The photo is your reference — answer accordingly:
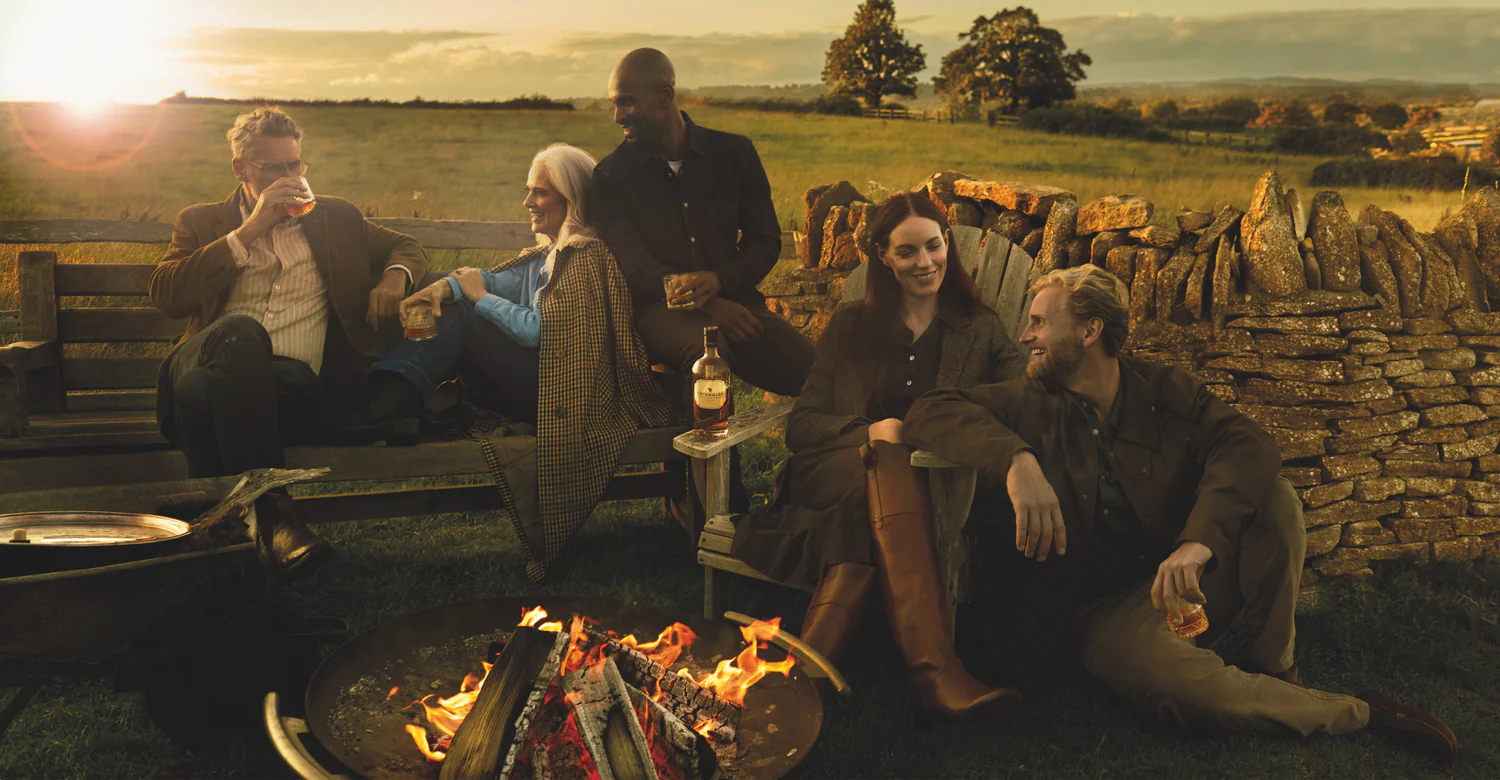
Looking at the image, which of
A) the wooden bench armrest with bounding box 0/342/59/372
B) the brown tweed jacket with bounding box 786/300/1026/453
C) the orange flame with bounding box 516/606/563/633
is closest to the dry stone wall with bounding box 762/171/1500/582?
the brown tweed jacket with bounding box 786/300/1026/453

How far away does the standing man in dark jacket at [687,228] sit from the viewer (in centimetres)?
361

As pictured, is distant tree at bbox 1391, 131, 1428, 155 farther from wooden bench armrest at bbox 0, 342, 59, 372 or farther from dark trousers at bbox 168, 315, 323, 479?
wooden bench armrest at bbox 0, 342, 59, 372

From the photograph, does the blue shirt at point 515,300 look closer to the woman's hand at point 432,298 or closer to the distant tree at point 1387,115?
the woman's hand at point 432,298

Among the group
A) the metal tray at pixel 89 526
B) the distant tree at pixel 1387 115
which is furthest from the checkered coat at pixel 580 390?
the distant tree at pixel 1387 115

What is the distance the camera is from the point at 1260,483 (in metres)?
2.37

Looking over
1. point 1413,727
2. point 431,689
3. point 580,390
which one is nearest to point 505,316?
point 580,390

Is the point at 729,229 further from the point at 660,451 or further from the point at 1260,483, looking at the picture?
the point at 1260,483

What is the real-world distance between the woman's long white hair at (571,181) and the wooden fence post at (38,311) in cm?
169

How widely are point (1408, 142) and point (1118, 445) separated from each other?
6666 millimetres

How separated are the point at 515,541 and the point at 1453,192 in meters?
5.48

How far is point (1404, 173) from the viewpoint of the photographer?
22.6ft

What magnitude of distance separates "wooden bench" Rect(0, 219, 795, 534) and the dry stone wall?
1.60 meters

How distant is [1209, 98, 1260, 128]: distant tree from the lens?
32.1 ft

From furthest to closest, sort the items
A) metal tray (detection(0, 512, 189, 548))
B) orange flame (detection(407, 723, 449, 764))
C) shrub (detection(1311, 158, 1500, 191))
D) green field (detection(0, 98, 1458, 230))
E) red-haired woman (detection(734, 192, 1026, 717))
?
1. green field (detection(0, 98, 1458, 230))
2. shrub (detection(1311, 158, 1500, 191))
3. red-haired woman (detection(734, 192, 1026, 717))
4. metal tray (detection(0, 512, 189, 548))
5. orange flame (detection(407, 723, 449, 764))
